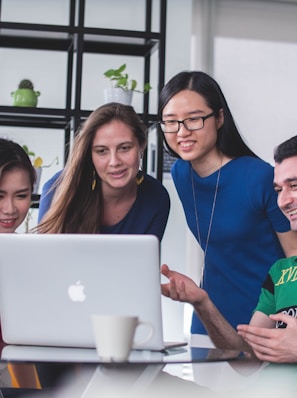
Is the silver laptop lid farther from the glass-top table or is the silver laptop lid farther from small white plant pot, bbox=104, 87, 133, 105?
small white plant pot, bbox=104, 87, 133, 105

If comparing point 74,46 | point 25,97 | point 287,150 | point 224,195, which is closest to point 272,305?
point 287,150

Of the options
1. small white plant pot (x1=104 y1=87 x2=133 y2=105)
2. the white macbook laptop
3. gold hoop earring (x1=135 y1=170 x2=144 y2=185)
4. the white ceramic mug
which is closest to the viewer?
the white ceramic mug

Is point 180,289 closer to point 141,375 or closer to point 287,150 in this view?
point 141,375

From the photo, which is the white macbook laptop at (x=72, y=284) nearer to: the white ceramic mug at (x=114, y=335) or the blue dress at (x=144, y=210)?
the white ceramic mug at (x=114, y=335)

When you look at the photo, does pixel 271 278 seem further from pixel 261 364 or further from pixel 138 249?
pixel 138 249

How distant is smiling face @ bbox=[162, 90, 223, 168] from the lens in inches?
100

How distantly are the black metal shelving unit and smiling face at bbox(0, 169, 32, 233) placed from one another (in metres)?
1.57

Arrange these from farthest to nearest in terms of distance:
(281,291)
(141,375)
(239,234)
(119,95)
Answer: (119,95)
(239,234)
(281,291)
(141,375)

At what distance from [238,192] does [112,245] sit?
1.09 metres

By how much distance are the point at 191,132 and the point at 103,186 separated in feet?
1.24

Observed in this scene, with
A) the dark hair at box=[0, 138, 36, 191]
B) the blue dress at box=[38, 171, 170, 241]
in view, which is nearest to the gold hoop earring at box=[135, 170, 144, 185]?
the blue dress at box=[38, 171, 170, 241]

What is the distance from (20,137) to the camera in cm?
443

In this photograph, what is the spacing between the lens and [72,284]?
157 centimetres

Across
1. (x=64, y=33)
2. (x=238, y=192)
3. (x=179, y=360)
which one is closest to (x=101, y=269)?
(x=179, y=360)
